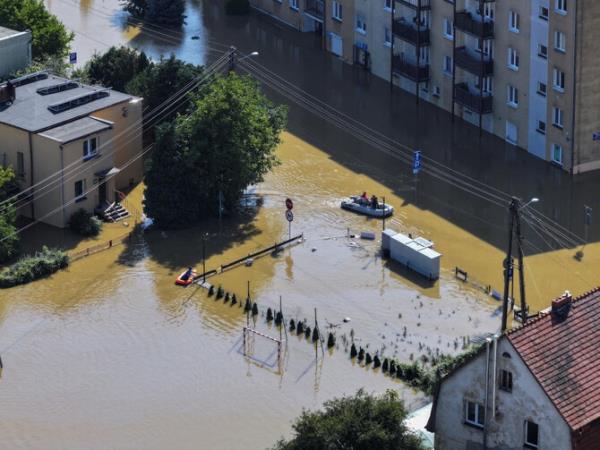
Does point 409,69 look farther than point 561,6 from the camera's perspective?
Yes

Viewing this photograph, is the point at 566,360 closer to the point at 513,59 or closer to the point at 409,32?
the point at 513,59

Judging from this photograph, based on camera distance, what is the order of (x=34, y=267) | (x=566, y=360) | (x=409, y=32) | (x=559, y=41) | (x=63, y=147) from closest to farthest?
(x=566, y=360) → (x=34, y=267) → (x=63, y=147) → (x=559, y=41) → (x=409, y=32)

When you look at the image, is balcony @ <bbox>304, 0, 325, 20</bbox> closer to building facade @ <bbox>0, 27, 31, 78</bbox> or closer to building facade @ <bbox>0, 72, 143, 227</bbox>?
building facade @ <bbox>0, 27, 31, 78</bbox>

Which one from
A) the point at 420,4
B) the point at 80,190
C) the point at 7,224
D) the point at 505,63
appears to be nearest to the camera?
the point at 7,224

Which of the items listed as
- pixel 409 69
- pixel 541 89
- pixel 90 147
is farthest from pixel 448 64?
pixel 90 147

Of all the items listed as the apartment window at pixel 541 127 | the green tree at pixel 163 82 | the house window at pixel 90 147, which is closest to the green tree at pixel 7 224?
the house window at pixel 90 147

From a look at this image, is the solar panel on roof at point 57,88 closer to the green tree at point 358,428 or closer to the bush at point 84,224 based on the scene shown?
the bush at point 84,224

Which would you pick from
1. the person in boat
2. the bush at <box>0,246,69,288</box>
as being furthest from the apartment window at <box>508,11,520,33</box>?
the bush at <box>0,246,69,288</box>
